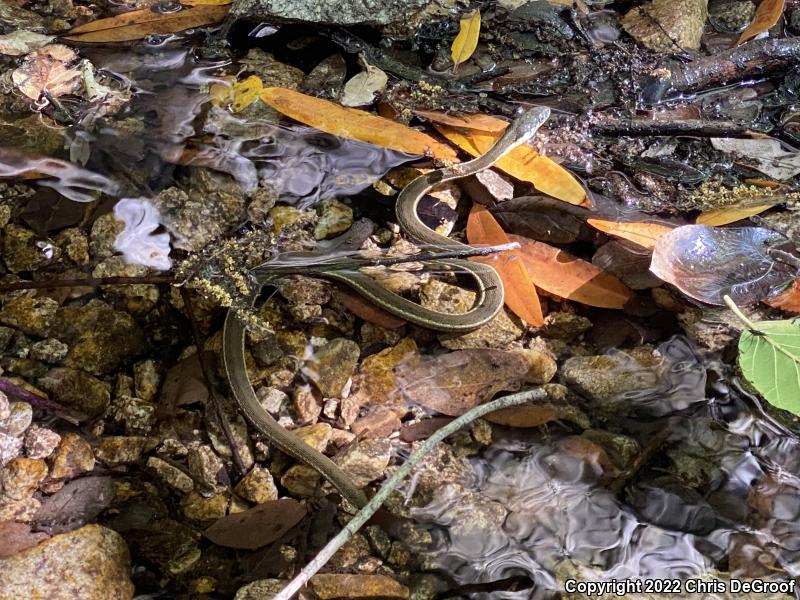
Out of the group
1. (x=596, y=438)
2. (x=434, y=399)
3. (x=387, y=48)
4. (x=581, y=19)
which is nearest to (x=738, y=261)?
(x=596, y=438)

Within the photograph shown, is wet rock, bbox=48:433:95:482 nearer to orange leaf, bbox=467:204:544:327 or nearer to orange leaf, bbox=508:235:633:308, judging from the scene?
orange leaf, bbox=467:204:544:327

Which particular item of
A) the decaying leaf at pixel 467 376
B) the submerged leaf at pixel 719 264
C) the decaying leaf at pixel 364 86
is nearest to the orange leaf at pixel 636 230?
the submerged leaf at pixel 719 264

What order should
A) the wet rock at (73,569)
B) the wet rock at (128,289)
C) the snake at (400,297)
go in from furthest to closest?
1. the wet rock at (128,289)
2. the snake at (400,297)
3. the wet rock at (73,569)

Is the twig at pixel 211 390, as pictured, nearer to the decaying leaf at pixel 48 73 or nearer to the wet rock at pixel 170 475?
the wet rock at pixel 170 475

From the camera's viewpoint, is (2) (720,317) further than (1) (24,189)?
No

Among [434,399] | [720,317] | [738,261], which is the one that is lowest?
[434,399]

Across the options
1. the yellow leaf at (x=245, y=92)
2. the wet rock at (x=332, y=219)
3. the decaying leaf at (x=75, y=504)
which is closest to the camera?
the decaying leaf at (x=75, y=504)

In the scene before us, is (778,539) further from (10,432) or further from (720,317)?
(10,432)

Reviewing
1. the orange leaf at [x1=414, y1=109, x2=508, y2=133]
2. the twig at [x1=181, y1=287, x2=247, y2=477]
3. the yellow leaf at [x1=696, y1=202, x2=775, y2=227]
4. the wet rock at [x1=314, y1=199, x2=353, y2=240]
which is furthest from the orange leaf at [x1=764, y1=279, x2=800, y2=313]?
the twig at [x1=181, y1=287, x2=247, y2=477]
